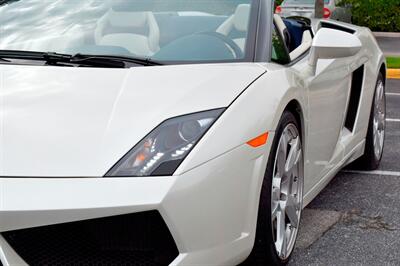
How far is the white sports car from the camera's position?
7.46ft

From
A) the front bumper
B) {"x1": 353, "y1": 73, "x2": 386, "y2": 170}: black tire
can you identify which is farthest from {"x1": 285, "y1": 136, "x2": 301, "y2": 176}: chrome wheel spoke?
{"x1": 353, "y1": 73, "x2": 386, "y2": 170}: black tire

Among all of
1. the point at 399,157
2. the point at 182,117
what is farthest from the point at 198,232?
the point at 399,157

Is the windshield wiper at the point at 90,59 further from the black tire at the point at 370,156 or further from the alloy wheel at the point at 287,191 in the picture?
the black tire at the point at 370,156

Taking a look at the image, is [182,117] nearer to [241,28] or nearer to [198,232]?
[198,232]

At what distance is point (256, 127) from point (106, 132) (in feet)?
1.96

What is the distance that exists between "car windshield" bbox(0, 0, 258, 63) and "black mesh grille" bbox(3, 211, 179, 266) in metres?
1.04

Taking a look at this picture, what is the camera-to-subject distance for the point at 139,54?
327cm

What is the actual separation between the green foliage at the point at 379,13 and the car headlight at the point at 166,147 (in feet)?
55.7

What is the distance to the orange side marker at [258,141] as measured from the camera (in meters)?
2.60

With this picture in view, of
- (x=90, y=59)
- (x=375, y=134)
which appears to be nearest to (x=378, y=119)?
(x=375, y=134)

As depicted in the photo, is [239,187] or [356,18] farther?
[356,18]

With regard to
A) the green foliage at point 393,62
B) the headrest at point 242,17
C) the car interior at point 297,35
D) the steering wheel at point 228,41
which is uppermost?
the headrest at point 242,17

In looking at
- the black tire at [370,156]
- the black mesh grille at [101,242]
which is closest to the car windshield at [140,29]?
the black mesh grille at [101,242]

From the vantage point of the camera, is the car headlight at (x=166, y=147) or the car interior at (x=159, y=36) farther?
the car interior at (x=159, y=36)
